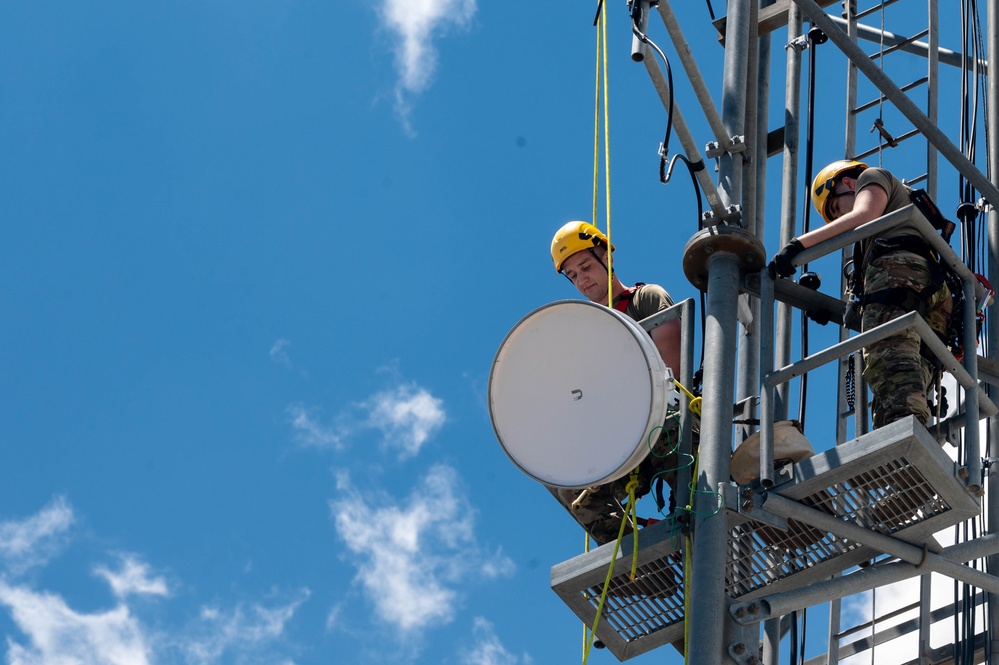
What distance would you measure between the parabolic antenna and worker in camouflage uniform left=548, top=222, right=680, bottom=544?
0.27 meters

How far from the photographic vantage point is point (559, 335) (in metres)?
8.20

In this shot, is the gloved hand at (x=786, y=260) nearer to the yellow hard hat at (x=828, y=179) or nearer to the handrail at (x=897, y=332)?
the handrail at (x=897, y=332)

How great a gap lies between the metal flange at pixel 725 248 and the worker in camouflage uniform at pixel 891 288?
0.22m

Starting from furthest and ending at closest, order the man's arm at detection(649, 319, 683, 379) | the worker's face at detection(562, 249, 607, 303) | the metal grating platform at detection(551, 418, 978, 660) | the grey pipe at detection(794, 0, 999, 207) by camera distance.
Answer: the worker's face at detection(562, 249, 607, 303)
the grey pipe at detection(794, 0, 999, 207)
the man's arm at detection(649, 319, 683, 379)
the metal grating platform at detection(551, 418, 978, 660)

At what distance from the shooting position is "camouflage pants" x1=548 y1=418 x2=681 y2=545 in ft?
26.5

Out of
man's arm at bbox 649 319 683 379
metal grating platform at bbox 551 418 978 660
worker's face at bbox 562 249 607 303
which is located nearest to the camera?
metal grating platform at bbox 551 418 978 660

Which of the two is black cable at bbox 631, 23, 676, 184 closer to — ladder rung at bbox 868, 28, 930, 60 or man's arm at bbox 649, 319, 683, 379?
man's arm at bbox 649, 319, 683, 379

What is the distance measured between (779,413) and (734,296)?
2074 millimetres

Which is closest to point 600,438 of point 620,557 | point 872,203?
point 620,557

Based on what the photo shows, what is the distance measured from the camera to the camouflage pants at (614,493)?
26.5ft

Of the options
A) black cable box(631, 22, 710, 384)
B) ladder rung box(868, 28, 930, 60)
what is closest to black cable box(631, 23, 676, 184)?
black cable box(631, 22, 710, 384)

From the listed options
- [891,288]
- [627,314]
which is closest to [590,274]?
[627,314]

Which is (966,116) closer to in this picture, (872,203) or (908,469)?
(872,203)

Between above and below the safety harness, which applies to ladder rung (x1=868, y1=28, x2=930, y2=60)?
above
